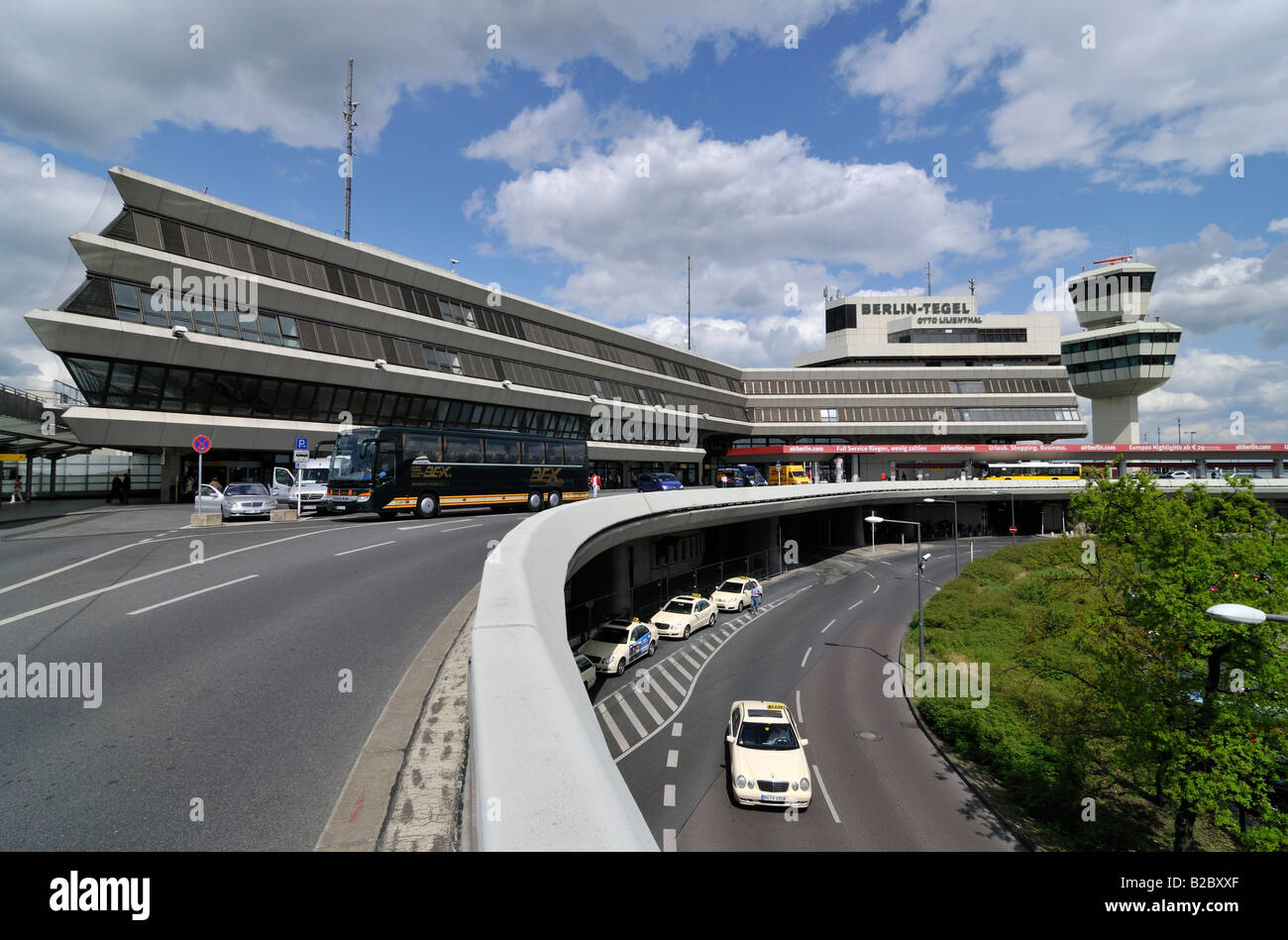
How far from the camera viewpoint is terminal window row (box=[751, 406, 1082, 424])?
7806 centimetres

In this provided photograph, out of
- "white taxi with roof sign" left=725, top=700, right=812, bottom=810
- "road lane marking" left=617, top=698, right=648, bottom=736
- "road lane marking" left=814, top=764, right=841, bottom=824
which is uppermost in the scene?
"white taxi with roof sign" left=725, top=700, right=812, bottom=810

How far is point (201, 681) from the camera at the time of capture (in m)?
6.65

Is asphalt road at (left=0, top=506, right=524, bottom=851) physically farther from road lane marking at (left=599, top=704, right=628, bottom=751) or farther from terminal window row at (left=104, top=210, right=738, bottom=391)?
terminal window row at (left=104, top=210, right=738, bottom=391)

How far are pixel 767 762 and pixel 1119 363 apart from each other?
96304mm

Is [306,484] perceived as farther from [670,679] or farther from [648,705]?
[648,705]

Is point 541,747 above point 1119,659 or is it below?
above

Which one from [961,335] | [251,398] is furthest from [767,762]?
[961,335]

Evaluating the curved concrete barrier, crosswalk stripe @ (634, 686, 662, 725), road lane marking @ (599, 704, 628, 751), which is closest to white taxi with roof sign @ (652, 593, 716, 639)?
crosswalk stripe @ (634, 686, 662, 725)

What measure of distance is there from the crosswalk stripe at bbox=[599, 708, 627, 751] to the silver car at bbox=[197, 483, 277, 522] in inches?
615

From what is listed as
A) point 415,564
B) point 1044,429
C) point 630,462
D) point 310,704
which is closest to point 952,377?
point 1044,429
